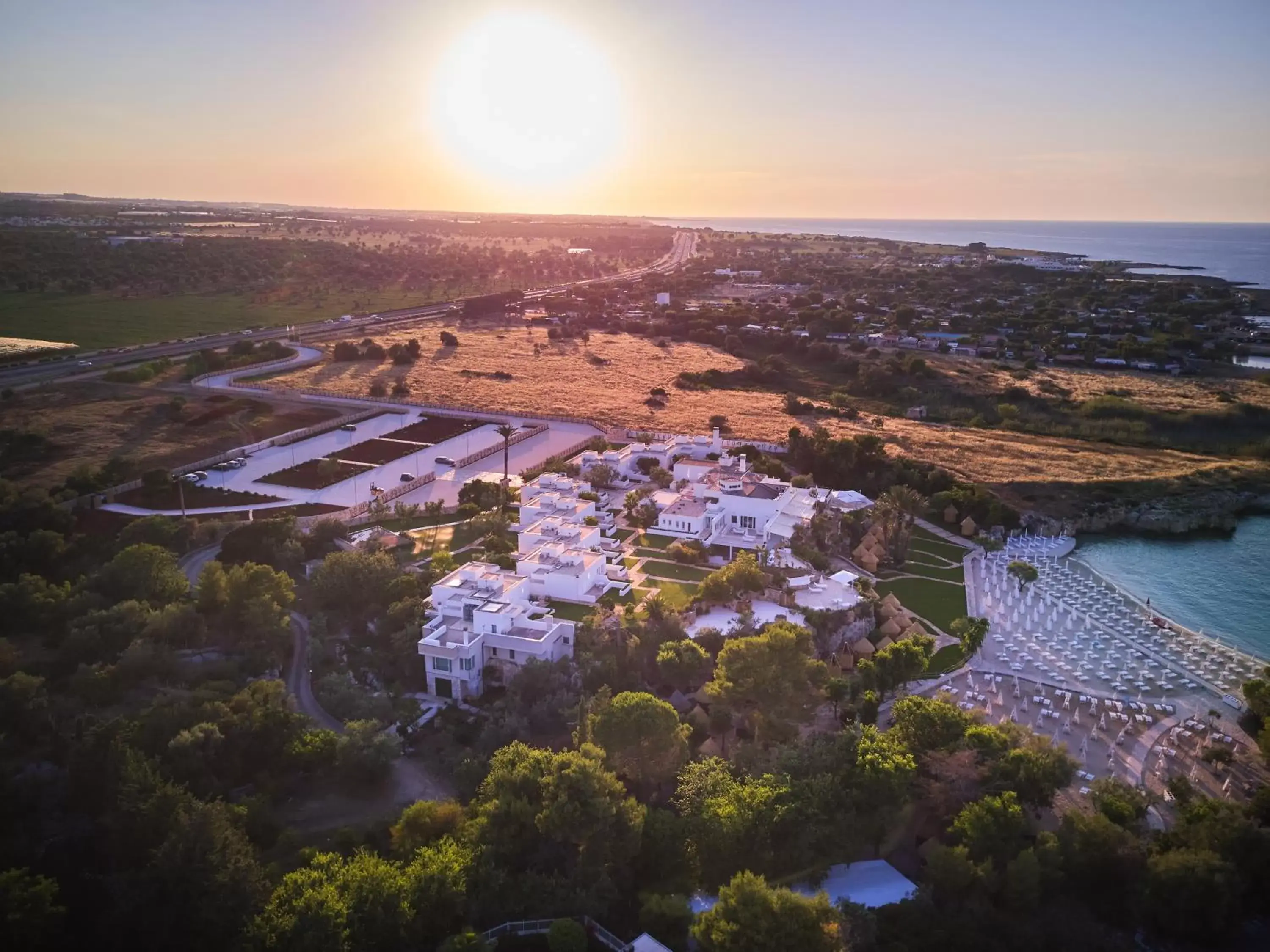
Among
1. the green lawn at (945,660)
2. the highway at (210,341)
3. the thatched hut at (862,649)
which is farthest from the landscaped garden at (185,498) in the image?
the green lawn at (945,660)

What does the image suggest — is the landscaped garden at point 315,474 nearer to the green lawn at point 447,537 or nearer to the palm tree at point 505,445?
the palm tree at point 505,445

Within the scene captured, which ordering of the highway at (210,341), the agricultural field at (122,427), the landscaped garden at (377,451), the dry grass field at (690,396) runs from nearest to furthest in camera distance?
the agricultural field at (122,427) → the landscaped garden at (377,451) → the dry grass field at (690,396) → the highway at (210,341)

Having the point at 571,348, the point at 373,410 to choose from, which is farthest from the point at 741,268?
the point at 373,410

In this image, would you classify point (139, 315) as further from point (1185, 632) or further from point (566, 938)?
point (1185, 632)

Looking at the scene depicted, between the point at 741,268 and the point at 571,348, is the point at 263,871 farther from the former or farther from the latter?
the point at 741,268

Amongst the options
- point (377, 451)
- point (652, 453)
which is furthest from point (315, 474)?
point (652, 453)

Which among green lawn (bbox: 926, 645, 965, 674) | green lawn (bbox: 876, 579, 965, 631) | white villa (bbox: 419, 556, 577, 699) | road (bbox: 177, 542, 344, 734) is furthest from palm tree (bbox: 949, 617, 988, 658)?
road (bbox: 177, 542, 344, 734)

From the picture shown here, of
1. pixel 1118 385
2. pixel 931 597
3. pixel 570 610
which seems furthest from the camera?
pixel 1118 385
